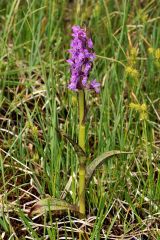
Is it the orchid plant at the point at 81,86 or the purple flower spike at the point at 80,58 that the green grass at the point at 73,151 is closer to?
the orchid plant at the point at 81,86

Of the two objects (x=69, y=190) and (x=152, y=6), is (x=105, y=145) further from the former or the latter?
(x=152, y=6)

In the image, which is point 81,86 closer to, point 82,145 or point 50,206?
point 82,145

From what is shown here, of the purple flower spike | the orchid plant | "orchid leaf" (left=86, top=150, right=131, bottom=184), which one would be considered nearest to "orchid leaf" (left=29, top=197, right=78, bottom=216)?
the orchid plant

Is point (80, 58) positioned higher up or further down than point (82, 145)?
higher up

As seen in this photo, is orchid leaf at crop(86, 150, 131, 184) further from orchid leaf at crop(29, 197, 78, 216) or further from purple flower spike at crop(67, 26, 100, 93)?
purple flower spike at crop(67, 26, 100, 93)

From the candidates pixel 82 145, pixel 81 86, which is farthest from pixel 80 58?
pixel 82 145

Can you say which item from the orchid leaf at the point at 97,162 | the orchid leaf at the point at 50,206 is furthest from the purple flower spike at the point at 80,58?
the orchid leaf at the point at 50,206
